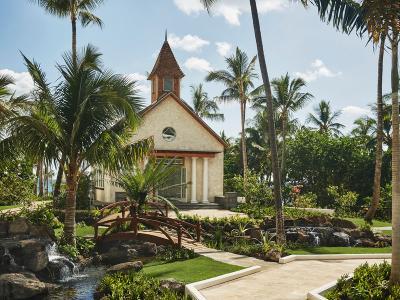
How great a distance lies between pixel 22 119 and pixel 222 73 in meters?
22.5

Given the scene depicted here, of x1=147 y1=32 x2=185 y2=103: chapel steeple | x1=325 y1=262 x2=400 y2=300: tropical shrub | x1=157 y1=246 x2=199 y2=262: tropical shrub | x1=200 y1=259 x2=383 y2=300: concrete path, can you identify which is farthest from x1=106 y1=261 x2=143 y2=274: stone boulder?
x1=147 y1=32 x2=185 y2=103: chapel steeple

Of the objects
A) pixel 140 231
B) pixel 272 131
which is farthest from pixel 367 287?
pixel 140 231

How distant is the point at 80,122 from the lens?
15.5 meters

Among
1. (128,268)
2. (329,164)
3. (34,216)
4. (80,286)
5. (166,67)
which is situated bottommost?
(80,286)

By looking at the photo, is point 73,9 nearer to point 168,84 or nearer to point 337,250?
point 168,84

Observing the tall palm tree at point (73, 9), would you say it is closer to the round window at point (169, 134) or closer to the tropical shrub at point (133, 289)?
the round window at point (169, 134)

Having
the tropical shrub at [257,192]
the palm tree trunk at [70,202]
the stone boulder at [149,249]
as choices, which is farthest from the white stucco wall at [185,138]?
the stone boulder at [149,249]

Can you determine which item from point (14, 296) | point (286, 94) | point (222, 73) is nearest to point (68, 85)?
point (14, 296)

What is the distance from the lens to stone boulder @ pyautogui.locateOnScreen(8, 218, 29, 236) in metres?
15.7

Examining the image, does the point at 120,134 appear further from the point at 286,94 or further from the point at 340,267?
the point at 286,94

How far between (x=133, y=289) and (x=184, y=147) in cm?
1902

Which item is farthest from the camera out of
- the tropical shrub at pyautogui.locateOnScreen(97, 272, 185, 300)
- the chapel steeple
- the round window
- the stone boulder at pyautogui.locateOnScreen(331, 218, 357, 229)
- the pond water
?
→ the chapel steeple

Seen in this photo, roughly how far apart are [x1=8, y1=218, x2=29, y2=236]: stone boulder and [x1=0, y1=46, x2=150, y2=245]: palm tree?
1415mm

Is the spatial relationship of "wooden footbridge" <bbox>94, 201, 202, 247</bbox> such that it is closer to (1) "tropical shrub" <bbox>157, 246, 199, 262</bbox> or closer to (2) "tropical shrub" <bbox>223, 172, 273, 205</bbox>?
(1) "tropical shrub" <bbox>157, 246, 199, 262</bbox>
